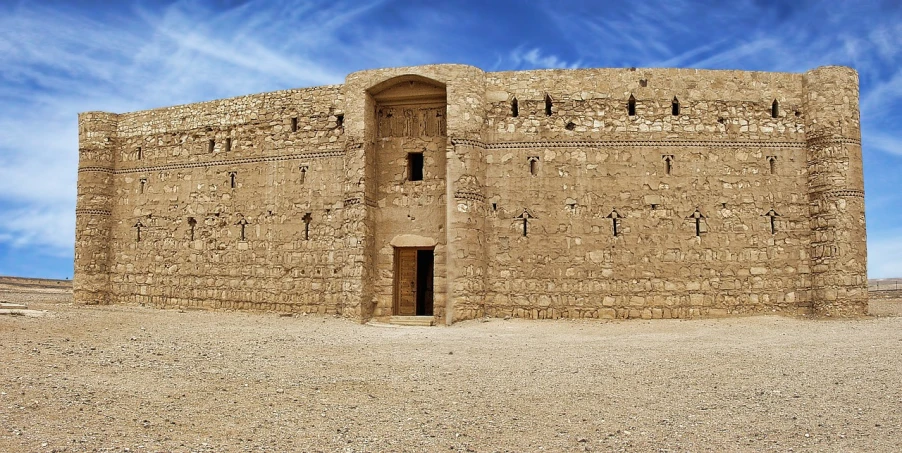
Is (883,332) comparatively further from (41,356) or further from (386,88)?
(41,356)

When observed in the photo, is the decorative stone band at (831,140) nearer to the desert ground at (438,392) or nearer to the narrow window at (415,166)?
the desert ground at (438,392)

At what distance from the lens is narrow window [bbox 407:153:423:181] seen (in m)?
17.7

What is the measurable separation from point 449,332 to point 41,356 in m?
7.45

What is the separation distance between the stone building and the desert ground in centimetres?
373

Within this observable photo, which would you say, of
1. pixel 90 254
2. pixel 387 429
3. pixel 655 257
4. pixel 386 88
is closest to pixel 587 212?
pixel 655 257

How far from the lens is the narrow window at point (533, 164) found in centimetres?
1662

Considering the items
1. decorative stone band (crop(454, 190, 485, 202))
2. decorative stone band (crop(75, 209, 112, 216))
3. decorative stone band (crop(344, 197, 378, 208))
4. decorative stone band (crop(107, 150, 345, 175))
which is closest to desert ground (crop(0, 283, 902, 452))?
decorative stone band (crop(454, 190, 485, 202))

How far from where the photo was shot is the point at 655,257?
53.0 feet

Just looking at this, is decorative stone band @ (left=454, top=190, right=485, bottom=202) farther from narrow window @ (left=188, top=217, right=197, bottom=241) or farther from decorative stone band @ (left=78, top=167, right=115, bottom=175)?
decorative stone band @ (left=78, top=167, right=115, bottom=175)

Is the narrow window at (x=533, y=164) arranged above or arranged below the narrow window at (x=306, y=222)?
above

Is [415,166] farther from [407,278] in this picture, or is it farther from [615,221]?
[615,221]

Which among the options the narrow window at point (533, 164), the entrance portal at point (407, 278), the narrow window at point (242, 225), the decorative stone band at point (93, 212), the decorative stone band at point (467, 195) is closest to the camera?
the decorative stone band at point (467, 195)

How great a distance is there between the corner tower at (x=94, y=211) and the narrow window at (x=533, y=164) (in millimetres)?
13000

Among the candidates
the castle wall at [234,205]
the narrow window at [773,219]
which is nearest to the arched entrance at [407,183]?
the castle wall at [234,205]
